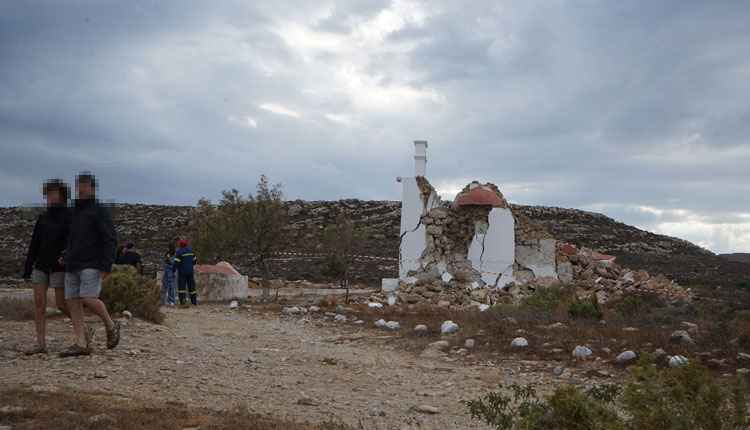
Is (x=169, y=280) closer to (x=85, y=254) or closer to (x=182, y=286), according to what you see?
(x=182, y=286)

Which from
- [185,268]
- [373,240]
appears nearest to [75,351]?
[185,268]

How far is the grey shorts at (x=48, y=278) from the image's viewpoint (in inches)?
321

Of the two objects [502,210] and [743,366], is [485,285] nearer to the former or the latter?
[502,210]

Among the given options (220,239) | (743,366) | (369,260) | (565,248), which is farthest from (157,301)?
(369,260)

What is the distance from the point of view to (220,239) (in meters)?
24.3

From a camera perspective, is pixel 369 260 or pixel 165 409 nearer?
pixel 165 409

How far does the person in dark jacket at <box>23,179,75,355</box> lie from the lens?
8141 millimetres

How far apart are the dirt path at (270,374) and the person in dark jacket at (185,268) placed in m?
5.80

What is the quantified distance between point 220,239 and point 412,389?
55.7 feet

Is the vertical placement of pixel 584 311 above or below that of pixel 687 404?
below

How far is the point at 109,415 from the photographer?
521 centimetres

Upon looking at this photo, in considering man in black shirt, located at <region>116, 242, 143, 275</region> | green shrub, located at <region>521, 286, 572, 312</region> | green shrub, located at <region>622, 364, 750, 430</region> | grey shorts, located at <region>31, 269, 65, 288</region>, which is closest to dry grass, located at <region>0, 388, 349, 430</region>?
grey shorts, located at <region>31, 269, 65, 288</region>

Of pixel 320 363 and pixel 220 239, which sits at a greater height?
pixel 220 239

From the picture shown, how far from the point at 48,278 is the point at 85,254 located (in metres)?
0.70
